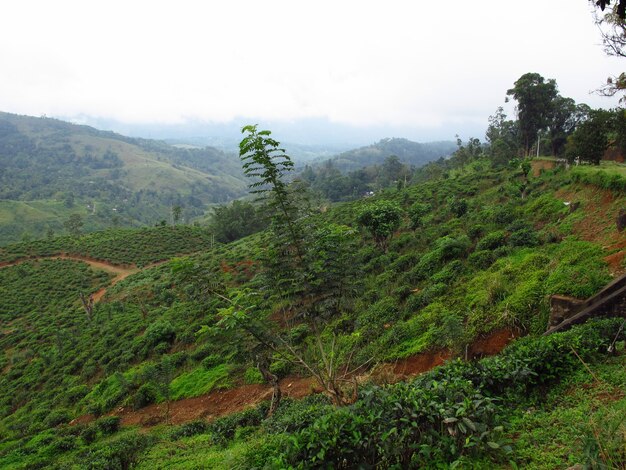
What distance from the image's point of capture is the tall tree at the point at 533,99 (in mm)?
33312

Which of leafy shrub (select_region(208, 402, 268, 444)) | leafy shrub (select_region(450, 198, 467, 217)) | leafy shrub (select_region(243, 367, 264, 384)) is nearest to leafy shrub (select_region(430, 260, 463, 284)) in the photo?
leafy shrub (select_region(243, 367, 264, 384))

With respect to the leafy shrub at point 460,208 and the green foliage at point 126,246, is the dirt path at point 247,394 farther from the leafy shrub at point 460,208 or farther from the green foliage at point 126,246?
the green foliage at point 126,246

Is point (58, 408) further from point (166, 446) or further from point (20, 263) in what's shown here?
point (20, 263)

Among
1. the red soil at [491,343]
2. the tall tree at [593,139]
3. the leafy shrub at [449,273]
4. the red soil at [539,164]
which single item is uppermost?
the tall tree at [593,139]

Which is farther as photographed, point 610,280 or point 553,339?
point 610,280

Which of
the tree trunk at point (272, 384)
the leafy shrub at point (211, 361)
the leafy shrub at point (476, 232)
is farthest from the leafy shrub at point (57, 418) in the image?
the leafy shrub at point (476, 232)

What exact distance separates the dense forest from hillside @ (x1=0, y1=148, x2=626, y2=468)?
0.14 ft

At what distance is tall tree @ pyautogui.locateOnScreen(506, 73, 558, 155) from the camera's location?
33312 millimetres

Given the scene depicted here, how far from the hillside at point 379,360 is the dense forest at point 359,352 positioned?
0.14 feet

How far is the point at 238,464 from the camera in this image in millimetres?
4820

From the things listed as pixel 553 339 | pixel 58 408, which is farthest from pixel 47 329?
pixel 553 339

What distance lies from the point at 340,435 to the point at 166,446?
22.4 feet

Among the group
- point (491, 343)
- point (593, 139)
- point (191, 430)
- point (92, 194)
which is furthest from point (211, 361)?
point (92, 194)

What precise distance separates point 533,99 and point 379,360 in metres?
34.6
